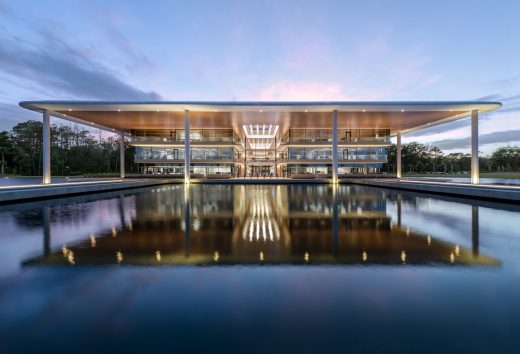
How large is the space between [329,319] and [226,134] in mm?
40319

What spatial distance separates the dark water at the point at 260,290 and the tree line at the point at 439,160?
79.1m

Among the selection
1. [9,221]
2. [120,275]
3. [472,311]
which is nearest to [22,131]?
[9,221]

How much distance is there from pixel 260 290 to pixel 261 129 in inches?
1508

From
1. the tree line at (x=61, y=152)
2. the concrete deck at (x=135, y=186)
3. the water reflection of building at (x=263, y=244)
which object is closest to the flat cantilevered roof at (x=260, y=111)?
the concrete deck at (x=135, y=186)

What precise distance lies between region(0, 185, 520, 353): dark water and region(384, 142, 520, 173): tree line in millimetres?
79100

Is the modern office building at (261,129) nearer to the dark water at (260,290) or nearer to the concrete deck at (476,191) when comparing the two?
the concrete deck at (476,191)

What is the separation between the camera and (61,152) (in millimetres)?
69125

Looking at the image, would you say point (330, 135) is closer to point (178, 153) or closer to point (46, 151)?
point (178, 153)

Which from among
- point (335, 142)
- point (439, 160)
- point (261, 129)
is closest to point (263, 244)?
point (335, 142)

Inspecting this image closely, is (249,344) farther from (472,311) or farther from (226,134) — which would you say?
(226,134)

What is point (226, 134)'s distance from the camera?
41.9 metres

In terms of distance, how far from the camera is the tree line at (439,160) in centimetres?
8375

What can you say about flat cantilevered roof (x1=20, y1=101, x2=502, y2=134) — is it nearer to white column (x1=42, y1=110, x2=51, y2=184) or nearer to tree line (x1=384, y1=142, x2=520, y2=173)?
white column (x1=42, y1=110, x2=51, y2=184)

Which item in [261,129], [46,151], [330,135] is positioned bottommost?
[46,151]
